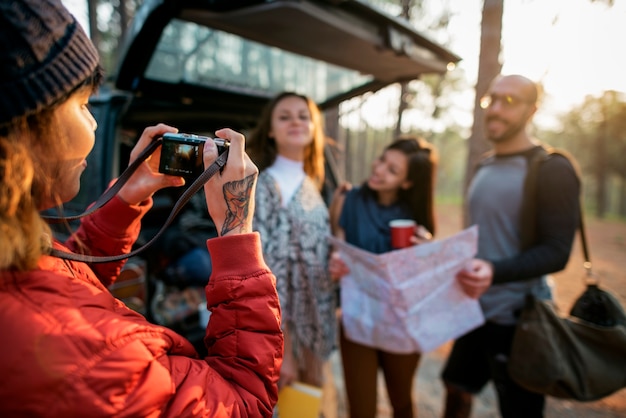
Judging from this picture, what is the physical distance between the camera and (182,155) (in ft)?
3.42

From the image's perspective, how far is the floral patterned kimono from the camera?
1.82m

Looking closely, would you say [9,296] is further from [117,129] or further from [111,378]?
[117,129]

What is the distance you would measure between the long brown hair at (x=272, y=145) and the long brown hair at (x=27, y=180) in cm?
135

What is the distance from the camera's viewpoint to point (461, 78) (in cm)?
1081

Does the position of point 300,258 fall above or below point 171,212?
below

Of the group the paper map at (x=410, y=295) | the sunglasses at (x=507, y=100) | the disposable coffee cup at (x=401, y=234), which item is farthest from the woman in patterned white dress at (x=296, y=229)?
the sunglasses at (x=507, y=100)

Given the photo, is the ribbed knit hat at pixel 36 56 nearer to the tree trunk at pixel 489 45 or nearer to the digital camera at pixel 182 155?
the digital camera at pixel 182 155

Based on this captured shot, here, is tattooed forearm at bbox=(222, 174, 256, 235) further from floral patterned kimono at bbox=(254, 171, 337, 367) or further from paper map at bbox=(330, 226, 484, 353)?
paper map at bbox=(330, 226, 484, 353)

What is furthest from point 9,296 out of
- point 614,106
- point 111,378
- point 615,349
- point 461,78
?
point 614,106

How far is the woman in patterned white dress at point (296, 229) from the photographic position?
1.84 meters

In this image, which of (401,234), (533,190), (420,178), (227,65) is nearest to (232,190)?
(401,234)

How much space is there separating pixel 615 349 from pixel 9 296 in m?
2.39

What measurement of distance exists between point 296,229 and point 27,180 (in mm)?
1329

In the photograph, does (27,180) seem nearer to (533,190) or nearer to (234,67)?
(533,190)
